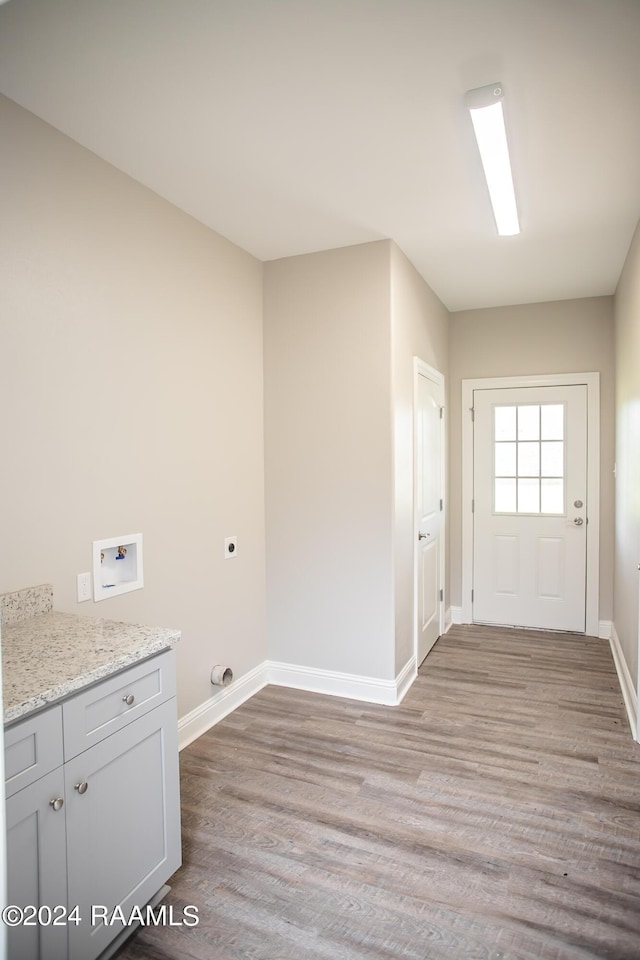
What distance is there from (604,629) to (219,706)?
3203 millimetres

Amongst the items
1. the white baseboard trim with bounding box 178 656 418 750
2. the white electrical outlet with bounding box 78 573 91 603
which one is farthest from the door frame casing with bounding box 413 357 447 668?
the white electrical outlet with bounding box 78 573 91 603

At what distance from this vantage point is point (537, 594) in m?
4.82

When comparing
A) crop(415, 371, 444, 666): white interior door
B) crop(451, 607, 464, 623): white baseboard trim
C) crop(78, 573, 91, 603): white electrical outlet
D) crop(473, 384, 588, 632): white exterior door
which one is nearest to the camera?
crop(78, 573, 91, 603): white electrical outlet

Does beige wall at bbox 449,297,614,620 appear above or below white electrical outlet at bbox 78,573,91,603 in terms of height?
above

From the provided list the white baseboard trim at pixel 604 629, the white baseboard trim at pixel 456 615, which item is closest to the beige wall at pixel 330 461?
the white baseboard trim at pixel 456 615

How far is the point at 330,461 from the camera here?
3.50 metres

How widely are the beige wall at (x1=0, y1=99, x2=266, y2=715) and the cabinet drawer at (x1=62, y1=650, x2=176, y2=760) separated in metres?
0.62

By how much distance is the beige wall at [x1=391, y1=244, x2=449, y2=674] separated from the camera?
338 centimetres

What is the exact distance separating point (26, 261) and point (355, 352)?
6.03 ft

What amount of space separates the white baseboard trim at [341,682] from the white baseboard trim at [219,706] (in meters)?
0.12

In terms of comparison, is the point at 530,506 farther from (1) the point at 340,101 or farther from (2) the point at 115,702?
(2) the point at 115,702

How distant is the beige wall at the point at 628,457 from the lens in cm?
318

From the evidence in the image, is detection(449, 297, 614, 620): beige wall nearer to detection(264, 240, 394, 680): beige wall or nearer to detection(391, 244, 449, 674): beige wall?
detection(391, 244, 449, 674): beige wall

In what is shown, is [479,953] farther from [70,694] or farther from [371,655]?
[371,655]
